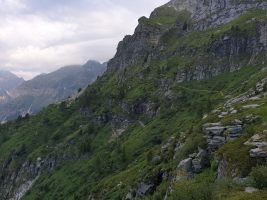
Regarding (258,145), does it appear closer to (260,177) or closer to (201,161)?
(260,177)

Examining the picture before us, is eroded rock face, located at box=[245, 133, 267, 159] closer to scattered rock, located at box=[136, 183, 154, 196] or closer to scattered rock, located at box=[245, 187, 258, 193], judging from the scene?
scattered rock, located at box=[245, 187, 258, 193]

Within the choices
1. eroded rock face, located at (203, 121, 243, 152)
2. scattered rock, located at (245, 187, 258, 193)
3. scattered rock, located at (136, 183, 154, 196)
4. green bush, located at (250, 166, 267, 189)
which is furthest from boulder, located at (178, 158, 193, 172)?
green bush, located at (250, 166, 267, 189)

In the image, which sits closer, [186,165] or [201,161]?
[201,161]

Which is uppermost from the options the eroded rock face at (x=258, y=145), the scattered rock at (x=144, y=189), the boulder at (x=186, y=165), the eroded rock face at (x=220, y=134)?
the eroded rock face at (x=258, y=145)

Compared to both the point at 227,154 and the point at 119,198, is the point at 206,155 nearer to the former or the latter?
the point at 227,154

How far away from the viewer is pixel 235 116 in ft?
282

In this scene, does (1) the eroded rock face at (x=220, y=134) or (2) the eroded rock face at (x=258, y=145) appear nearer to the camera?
(2) the eroded rock face at (x=258, y=145)

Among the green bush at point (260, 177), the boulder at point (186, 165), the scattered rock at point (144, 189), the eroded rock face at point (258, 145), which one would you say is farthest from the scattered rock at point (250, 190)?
the scattered rock at point (144, 189)

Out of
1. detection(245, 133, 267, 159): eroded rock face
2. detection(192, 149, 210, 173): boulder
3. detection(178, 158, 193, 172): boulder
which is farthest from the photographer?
detection(178, 158, 193, 172): boulder

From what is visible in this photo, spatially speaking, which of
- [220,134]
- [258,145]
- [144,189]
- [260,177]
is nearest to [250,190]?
[260,177]

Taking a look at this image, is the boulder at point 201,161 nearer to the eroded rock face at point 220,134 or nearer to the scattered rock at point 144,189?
the eroded rock face at point 220,134

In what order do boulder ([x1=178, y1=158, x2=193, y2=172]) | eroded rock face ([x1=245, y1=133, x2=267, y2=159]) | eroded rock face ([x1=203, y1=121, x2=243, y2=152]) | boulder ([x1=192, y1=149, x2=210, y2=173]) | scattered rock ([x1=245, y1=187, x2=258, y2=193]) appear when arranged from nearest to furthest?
1. scattered rock ([x1=245, y1=187, x2=258, y2=193])
2. eroded rock face ([x1=245, y1=133, x2=267, y2=159])
3. eroded rock face ([x1=203, y1=121, x2=243, y2=152])
4. boulder ([x1=192, y1=149, x2=210, y2=173])
5. boulder ([x1=178, y1=158, x2=193, y2=172])

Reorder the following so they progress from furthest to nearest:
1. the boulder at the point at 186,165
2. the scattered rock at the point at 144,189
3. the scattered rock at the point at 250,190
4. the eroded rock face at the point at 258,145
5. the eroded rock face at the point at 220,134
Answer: the scattered rock at the point at 144,189, the boulder at the point at 186,165, the eroded rock face at the point at 220,134, the eroded rock face at the point at 258,145, the scattered rock at the point at 250,190

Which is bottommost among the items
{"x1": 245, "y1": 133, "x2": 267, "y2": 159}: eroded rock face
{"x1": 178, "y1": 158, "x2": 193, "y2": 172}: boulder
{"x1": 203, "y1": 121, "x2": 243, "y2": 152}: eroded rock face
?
{"x1": 178, "y1": 158, "x2": 193, "y2": 172}: boulder
